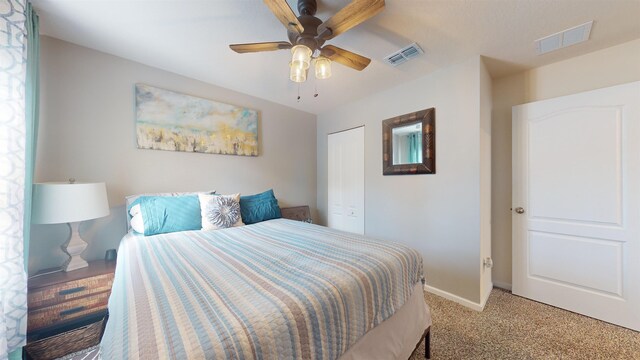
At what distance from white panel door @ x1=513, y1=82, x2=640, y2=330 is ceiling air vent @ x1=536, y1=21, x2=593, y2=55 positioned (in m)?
0.48

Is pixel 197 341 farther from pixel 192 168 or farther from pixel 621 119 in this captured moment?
pixel 621 119

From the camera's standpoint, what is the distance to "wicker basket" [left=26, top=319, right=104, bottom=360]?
143 centimetres

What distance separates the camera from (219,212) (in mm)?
2113

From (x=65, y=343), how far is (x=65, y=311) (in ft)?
0.79

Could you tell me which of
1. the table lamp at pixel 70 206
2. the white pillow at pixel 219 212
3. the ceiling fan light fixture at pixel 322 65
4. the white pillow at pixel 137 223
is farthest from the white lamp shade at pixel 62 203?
the ceiling fan light fixture at pixel 322 65

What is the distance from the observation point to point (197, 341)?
604 mm

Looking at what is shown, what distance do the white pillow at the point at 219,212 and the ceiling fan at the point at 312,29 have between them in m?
1.38

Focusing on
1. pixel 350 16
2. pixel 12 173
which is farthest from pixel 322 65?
pixel 12 173

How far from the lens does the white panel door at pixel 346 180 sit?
3.20 meters

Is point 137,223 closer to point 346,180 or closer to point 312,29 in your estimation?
point 312,29

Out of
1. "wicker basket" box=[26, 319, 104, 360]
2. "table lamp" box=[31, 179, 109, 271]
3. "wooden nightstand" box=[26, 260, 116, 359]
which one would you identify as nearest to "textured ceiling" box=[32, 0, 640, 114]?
"table lamp" box=[31, 179, 109, 271]

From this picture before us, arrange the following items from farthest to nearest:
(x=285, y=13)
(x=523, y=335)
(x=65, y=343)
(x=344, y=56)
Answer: (x=523, y=335), (x=344, y=56), (x=65, y=343), (x=285, y=13)

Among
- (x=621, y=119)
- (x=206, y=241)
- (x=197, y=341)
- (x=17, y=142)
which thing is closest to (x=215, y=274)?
(x=197, y=341)

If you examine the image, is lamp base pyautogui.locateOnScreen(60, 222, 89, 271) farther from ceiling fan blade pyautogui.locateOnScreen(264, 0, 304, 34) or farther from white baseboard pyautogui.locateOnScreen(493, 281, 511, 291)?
white baseboard pyautogui.locateOnScreen(493, 281, 511, 291)
